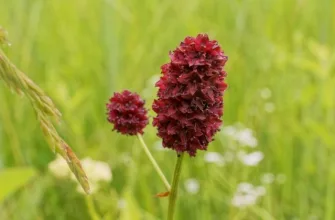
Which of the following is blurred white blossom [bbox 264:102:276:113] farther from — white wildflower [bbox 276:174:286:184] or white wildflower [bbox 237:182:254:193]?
white wildflower [bbox 237:182:254:193]

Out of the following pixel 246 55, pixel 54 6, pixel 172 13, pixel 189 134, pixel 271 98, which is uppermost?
pixel 54 6

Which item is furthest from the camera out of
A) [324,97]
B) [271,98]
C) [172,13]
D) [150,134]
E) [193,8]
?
[193,8]

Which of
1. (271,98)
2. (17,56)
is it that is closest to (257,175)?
(271,98)

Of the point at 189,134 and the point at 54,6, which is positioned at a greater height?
the point at 54,6

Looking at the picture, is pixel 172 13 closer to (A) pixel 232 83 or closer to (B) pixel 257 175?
(A) pixel 232 83

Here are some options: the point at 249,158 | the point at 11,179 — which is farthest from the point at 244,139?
the point at 11,179

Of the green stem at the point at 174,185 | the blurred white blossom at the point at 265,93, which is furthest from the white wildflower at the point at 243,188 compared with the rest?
the green stem at the point at 174,185

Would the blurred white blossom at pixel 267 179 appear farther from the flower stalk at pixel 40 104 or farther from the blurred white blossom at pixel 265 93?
the flower stalk at pixel 40 104
